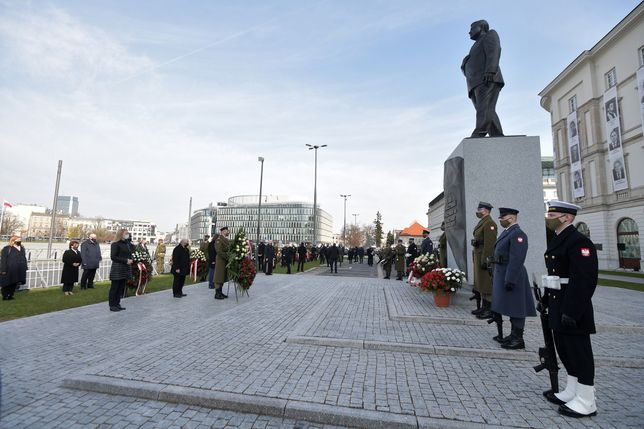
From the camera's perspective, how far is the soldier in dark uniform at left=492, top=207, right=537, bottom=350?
199 inches

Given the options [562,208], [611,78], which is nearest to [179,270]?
[562,208]

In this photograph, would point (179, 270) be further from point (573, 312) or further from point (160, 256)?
point (573, 312)

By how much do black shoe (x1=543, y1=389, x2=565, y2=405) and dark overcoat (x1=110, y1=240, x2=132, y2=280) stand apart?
8.79 metres

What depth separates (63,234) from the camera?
96.5 m

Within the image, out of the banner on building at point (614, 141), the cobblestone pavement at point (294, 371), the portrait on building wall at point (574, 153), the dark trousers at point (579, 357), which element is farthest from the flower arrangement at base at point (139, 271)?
the portrait on building wall at point (574, 153)

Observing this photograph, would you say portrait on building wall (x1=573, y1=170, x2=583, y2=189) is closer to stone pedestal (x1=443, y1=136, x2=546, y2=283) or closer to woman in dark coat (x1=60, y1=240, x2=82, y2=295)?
stone pedestal (x1=443, y1=136, x2=546, y2=283)

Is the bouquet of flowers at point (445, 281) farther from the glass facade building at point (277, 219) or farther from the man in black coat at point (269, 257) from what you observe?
the glass facade building at point (277, 219)

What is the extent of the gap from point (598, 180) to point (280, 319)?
38.9m

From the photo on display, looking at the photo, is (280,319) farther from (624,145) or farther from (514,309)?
(624,145)

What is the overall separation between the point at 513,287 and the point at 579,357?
5.79 ft

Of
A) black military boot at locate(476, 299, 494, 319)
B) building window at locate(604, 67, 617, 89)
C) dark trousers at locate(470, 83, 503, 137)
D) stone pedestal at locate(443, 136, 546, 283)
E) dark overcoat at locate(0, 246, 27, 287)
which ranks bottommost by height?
black military boot at locate(476, 299, 494, 319)

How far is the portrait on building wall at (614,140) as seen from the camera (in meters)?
29.6

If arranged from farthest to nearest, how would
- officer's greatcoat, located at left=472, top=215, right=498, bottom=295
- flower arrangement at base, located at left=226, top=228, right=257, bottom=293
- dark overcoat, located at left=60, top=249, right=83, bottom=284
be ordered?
dark overcoat, located at left=60, top=249, right=83, bottom=284
flower arrangement at base, located at left=226, top=228, right=257, bottom=293
officer's greatcoat, located at left=472, top=215, right=498, bottom=295

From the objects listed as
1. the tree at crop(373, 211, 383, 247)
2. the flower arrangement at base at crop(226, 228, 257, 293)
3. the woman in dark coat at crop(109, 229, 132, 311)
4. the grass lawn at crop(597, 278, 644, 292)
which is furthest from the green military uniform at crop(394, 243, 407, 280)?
the tree at crop(373, 211, 383, 247)
